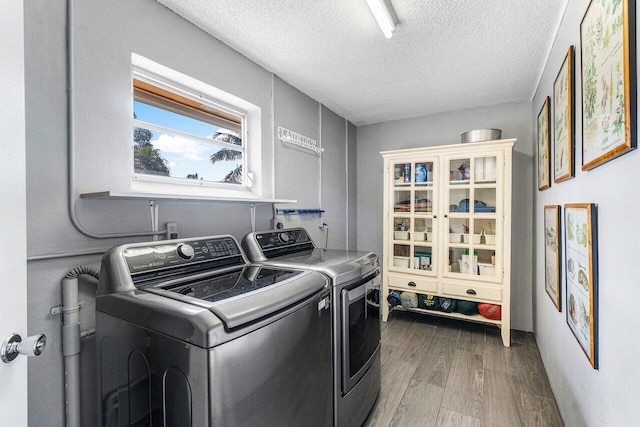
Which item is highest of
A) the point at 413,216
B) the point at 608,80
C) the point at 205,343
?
the point at 608,80

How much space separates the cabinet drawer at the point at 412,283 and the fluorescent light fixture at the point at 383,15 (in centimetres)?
225

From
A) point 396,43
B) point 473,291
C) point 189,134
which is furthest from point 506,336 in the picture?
point 189,134

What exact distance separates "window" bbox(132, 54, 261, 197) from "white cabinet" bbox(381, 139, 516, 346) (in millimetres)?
1658

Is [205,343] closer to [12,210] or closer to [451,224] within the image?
[12,210]

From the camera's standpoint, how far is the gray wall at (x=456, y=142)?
9.62 ft

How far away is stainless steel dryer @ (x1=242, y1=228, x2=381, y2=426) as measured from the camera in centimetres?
143

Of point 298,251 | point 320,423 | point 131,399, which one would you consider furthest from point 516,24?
point 131,399

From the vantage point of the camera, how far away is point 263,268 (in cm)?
154

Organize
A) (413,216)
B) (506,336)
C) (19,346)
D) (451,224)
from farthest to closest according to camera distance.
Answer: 1. (413,216)
2. (451,224)
3. (506,336)
4. (19,346)

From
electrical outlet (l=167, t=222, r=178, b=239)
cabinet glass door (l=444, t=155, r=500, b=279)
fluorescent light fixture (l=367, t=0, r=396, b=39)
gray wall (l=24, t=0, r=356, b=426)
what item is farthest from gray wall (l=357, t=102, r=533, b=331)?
electrical outlet (l=167, t=222, r=178, b=239)

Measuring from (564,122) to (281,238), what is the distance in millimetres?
1763

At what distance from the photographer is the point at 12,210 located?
68 centimetres

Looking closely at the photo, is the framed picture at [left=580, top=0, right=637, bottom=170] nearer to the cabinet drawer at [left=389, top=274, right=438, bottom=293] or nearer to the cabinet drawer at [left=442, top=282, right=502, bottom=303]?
the cabinet drawer at [left=442, top=282, right=502, bottom=303]

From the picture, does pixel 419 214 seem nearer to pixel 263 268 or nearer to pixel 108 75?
pixel 263 268
